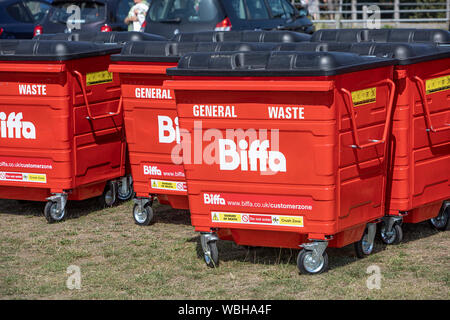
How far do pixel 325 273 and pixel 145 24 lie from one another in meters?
8.27

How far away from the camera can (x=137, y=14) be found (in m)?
14.6

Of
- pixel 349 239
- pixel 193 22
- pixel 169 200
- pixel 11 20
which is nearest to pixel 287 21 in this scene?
pixel 193 22

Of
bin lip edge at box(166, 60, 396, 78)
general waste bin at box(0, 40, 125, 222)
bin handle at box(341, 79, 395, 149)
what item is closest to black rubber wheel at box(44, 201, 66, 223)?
general waste bin at box(0, 40, 125, 222)

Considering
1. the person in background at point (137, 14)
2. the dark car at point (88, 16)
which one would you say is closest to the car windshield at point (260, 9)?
the person in background at point (137, 14)

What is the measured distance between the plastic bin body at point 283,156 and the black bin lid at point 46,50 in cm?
177

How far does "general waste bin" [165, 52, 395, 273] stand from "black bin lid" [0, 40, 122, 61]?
5.79 feet

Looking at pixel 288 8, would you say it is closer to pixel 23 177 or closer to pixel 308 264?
pixel 23 177

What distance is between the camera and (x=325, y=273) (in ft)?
21.4

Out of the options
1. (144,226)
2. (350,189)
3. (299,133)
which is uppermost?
(299,133)

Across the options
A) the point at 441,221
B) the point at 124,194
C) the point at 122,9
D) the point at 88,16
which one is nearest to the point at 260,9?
the point at 122,9

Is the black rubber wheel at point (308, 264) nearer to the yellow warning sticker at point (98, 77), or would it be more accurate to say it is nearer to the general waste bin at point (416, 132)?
the general waste bin at point (416, 132)

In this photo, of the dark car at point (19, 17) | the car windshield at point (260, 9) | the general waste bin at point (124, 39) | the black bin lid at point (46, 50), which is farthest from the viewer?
the dark car at point (19, 17)

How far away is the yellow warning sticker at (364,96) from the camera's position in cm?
641

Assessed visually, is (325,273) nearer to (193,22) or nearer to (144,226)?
(144,226)
